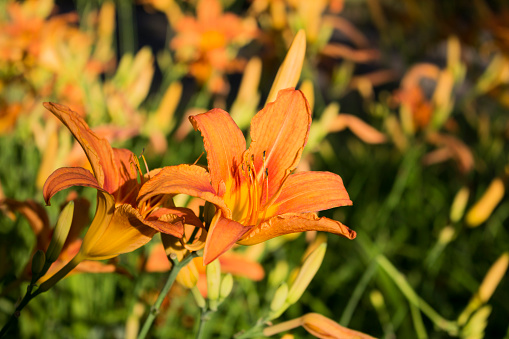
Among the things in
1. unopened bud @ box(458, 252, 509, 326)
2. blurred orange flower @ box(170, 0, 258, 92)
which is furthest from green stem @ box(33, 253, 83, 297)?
blurred orange flower @ box(170, 0, 258, 92)

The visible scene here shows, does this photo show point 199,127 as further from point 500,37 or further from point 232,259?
point 500,37

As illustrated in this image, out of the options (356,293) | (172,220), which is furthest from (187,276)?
(356,293)

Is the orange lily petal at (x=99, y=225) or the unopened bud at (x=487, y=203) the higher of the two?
the orange lily petal at (x=99, y=225)

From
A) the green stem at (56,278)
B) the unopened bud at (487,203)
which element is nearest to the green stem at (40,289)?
the green stem at (56,278)

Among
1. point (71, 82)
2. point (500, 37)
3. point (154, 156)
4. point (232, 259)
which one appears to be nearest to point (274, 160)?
point (232, 259)

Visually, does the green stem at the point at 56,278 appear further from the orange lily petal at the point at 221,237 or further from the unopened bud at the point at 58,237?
the orange lily petal at the point at 221,237

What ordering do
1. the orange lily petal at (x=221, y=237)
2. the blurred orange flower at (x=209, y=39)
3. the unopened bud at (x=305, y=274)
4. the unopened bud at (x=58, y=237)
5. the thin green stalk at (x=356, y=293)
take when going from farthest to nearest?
1. the blurred orange flower at (x=209, y=39)
2. the thin green stalk at (x=356, y=293)
3. the unopened bud at (x=305, y=274)
4. the unopened bud at (x=58, y=237)
5. the orange lily petal at (x=221, y=237)

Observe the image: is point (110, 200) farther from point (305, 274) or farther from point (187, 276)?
point (305, 274)

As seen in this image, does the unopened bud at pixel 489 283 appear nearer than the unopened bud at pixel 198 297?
No
